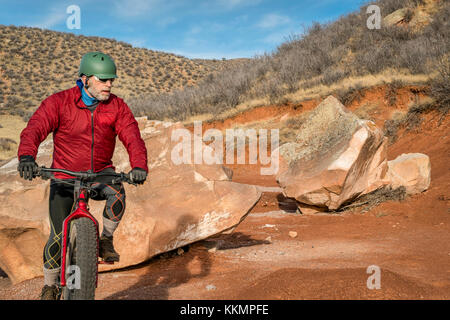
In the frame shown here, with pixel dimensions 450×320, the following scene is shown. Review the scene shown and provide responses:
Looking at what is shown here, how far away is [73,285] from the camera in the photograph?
103 inches

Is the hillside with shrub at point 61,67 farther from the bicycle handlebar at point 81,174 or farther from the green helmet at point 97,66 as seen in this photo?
the bicycle handlebar at point 81,174

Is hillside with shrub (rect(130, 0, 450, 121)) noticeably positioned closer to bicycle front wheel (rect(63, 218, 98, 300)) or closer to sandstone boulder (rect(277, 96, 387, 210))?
sandstone boulder (rect(277, 96, 387, 210))

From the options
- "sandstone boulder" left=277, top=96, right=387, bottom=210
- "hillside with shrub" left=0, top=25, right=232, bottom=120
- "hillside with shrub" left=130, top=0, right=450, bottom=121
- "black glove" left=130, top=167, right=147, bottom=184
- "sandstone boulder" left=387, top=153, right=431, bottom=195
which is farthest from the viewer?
"hillside with shrub" left=0, top=25, right=232, bottom=120

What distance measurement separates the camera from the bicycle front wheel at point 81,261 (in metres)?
2.53

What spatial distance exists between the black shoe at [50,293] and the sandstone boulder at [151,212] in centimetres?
152

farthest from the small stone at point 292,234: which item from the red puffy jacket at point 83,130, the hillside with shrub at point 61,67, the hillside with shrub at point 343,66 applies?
the hillside with shrub at point 61,67

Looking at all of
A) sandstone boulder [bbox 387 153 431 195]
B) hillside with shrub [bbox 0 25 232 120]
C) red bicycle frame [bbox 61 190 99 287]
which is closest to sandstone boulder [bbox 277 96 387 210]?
sandstone boulder [bbox 387 153 431 195]

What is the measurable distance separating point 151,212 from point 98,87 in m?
2.05

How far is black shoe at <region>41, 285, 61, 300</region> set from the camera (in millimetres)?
2951

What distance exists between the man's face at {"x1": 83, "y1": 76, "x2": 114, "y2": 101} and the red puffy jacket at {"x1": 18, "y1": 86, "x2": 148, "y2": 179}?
8 centimetres

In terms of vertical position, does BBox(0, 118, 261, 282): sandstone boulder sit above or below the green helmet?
below

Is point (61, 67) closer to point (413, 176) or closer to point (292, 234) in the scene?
point (413, 176)
